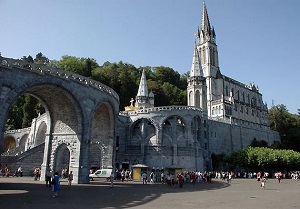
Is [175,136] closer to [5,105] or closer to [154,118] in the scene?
[154,118]

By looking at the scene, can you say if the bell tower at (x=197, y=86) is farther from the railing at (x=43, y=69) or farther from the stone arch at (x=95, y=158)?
the railing at (x=43, y=69)

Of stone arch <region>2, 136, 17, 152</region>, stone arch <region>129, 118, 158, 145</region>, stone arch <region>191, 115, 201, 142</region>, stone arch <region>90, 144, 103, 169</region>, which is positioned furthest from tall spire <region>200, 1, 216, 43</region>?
stone arch <region>2, 136, 17, 152</region>

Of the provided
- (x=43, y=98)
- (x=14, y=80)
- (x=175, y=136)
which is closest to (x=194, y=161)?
(x=175, y=136)

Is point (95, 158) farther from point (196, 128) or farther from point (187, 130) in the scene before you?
point (196, 128)

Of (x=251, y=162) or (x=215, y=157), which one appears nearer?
(x=251, y=162)

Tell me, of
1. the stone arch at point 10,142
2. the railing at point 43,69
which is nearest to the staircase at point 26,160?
the railing at point 43,69

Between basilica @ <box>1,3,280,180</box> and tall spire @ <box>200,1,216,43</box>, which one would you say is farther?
tall spire @ <box>200,1,216,43</box>

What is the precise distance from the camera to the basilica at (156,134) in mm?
24469

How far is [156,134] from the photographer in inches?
1678

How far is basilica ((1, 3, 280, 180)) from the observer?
2447 centimetres

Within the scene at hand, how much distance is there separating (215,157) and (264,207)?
3933 cm

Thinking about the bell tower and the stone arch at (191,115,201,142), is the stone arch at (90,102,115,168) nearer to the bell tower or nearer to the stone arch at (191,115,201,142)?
the stone arch at (191,115,201,142)

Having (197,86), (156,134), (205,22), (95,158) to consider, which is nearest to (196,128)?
(156,134)

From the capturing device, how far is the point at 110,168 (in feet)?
90.9
